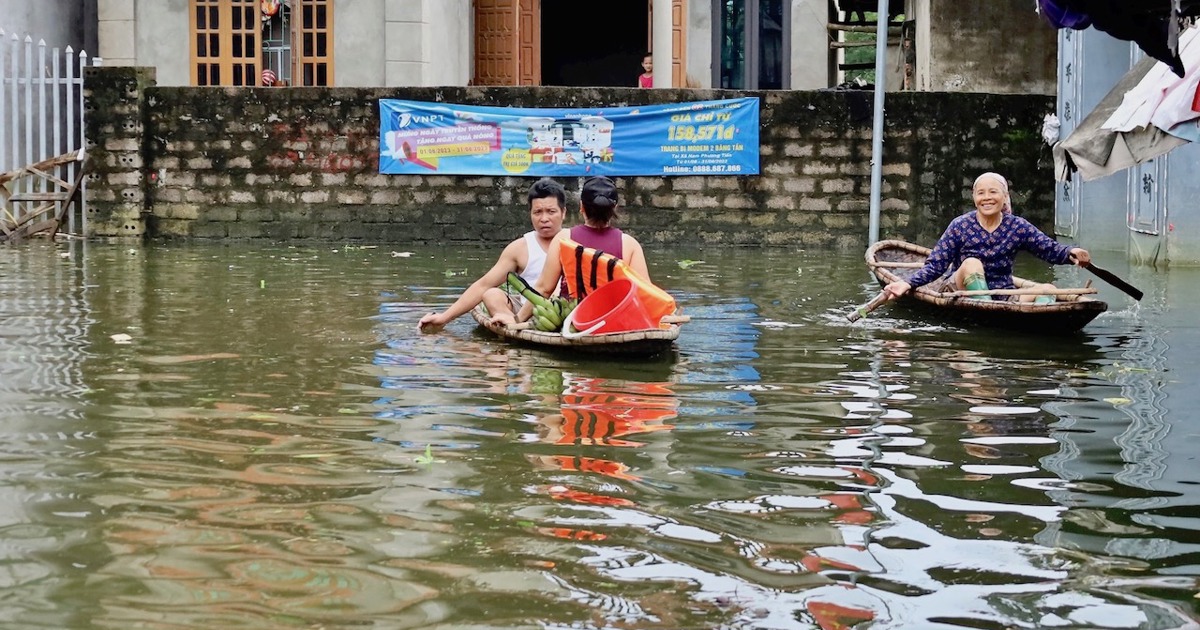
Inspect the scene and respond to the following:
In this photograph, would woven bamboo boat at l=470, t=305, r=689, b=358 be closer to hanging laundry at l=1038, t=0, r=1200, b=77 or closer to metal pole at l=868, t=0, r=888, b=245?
hanging laundry at l=1038, t=0, r=1200, b=77

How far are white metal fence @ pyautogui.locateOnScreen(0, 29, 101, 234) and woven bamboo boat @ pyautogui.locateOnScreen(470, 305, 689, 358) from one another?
12563mm

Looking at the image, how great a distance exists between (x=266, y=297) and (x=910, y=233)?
9.51 metres

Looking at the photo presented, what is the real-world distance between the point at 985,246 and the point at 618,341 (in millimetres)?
3496

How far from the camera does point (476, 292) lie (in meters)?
11.0

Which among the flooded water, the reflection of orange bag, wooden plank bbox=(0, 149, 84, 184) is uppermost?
wooden plank bbox=(0, 149, 84, 184)

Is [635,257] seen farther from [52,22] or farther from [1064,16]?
[52,22]

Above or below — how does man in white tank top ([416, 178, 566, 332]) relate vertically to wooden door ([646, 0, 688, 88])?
below

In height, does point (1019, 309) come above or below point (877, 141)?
below

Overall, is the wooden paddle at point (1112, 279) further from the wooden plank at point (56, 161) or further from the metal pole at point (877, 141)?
the wooden plank at point (56, 161)

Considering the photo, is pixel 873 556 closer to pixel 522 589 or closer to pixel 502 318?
pixel 522 589

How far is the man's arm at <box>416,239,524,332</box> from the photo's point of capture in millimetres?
10938

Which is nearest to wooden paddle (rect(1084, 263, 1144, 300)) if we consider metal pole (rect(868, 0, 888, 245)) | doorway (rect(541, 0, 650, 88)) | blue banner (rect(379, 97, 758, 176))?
metal pole (rect(868, 0, 888, 245))

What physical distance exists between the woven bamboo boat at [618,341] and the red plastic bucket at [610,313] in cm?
7

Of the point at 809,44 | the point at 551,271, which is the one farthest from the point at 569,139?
the point at 551,271
